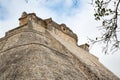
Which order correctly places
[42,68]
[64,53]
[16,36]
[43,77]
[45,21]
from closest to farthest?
[43,77] < [42,68] < [64,53] < [16,36] < [45,21]

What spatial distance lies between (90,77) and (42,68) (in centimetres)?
410

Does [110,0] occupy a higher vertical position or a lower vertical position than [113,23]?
higher

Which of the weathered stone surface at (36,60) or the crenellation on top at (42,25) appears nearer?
the weathered stone surface at (36,60)

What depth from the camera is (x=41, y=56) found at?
13.0 m

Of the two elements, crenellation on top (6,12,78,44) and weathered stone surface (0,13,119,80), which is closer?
weathered stone surface (0,13,119,80)

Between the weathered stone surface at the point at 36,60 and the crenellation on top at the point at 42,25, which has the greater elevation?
the crenellation on top at the point at 42,25

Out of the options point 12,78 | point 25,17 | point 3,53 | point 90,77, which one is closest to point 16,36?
point 3,53

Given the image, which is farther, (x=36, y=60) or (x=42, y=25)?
(x=42, y=25)

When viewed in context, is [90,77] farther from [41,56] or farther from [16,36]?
[16,36]

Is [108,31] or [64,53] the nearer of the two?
[108,31]

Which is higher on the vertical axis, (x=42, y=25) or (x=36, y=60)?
(x=42, y=25)

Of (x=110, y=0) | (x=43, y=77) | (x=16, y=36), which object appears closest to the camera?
(x=110, y=0)

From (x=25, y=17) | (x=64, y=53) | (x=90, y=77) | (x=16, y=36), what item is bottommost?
(x=90, y=77)

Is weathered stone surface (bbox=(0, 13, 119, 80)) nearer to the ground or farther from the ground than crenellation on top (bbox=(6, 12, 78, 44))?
nearer to the ground
